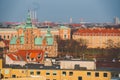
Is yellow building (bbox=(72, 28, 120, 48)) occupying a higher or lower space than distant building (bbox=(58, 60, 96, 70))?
lower

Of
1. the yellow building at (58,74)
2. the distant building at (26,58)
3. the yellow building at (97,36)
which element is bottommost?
the yellow building at (97,36)

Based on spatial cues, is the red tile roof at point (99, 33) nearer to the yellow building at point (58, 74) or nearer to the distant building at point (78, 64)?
the distant building at point (78, 64)

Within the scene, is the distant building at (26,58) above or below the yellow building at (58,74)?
below

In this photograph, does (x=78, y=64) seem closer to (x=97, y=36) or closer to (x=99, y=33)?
(x=99, y=33)

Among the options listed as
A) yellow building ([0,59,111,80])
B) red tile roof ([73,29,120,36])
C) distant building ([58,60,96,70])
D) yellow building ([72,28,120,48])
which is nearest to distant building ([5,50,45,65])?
distant building ([58,60,96,70])

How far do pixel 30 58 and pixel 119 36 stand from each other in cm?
3692

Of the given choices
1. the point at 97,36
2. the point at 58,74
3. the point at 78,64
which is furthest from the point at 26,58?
the point at 97,36

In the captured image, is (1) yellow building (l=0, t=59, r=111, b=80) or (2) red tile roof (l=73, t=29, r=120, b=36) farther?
(2) red tile roof (l=73, t=29, r=120, b=36)

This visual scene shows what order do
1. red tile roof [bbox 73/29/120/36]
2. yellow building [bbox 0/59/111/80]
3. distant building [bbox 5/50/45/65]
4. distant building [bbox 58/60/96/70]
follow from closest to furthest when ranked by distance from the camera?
1. yellow building [bbox 0/59/111/80]
2. distant building [bbox 58/60/96/70]
3. distant building [bbox 5/50/45/65]
4. red tile roof [bbox 73/29/120/36]

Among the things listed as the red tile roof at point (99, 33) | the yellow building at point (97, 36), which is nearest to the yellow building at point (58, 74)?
the yellow building at point (97, 36)

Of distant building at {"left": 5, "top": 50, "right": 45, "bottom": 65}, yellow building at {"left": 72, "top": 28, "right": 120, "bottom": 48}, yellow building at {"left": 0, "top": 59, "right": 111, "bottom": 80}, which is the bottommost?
yellow building at {"left": 72, "top": 28, "right": 120, "bottom": 48}

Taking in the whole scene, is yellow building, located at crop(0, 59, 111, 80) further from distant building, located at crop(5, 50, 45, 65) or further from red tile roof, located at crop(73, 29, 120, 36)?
red tile roof, located at crop(73, 29, 120, 36)

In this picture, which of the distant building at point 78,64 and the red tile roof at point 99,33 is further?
the red tile roof at point 99,33

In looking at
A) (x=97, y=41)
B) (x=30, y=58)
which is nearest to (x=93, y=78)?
(x=30, y=58)
